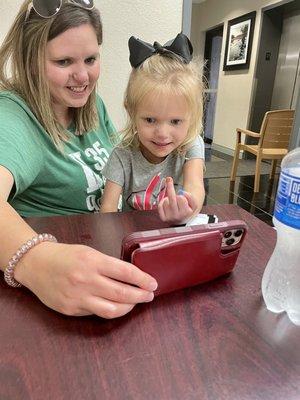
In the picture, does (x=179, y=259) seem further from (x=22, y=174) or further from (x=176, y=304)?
(x=22, y=174)

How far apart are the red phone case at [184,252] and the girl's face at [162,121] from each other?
0.43 metres

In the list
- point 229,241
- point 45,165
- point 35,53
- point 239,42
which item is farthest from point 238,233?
point 239,42

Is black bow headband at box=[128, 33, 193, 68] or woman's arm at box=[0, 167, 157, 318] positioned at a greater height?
black bow headband at box=[128, 33, 193, 68]

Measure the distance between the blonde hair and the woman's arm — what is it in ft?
1.71

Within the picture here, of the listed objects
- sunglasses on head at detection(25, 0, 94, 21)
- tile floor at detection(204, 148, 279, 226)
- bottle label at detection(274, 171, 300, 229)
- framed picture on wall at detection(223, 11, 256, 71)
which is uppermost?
framed picture on wall at detection(223, 11, 256, 71)

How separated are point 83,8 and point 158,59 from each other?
0.78ft

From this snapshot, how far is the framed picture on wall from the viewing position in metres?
4.95

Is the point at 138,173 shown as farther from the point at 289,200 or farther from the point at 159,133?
Result: the point at 289,200

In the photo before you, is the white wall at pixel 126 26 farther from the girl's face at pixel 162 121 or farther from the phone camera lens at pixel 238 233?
the phone camera lens at pixel 238 233

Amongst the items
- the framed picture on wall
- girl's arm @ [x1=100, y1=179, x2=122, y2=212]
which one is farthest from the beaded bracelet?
the framed picture on wall

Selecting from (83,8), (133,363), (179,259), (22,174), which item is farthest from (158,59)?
(133,363)

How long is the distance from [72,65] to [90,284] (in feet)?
2.22

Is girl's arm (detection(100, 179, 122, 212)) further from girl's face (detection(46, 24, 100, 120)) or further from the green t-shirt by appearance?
girl's face (detection(46, 24, 100, 120))

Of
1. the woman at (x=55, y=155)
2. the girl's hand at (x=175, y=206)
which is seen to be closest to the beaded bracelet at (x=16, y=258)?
the woman at (x=55, y=155)
